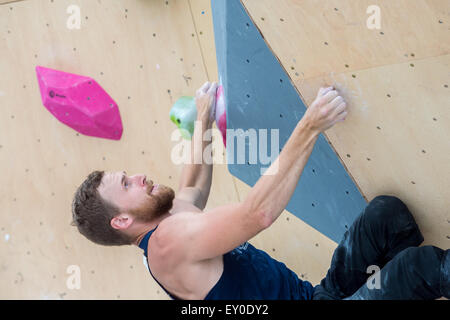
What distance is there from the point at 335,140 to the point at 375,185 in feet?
0.68

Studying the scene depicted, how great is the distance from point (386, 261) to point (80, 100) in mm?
1363

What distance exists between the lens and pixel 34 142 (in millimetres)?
2654

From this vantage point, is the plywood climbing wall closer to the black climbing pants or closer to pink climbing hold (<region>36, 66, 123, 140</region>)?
the black climbing pants

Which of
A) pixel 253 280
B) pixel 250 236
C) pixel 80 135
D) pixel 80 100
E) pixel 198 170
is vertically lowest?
pixel 253 280

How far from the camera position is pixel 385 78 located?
136 centimetres

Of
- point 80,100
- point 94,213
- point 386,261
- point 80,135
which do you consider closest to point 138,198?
point 94,213

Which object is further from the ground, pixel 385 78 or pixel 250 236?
pixel 385 78

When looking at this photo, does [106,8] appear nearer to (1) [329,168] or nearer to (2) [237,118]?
(2) [237,118]

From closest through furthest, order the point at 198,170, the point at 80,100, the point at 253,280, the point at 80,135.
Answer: the point at 253,280, the point at 198,170, the point at 80,100, the point at 80,135

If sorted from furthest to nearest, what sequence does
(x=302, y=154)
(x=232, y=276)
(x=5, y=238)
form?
(x=5, y=238)
(x=232, y=276)
(x=302, y=154)

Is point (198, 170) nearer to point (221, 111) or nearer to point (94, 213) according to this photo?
point (221, 111)

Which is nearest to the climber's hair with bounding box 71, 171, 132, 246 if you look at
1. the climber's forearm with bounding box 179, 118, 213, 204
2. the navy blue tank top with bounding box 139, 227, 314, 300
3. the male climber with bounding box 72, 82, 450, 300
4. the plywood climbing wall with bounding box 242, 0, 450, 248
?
the male climber with bounding box 72, 82, 450, 300

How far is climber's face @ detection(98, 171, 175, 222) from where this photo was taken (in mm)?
1668
